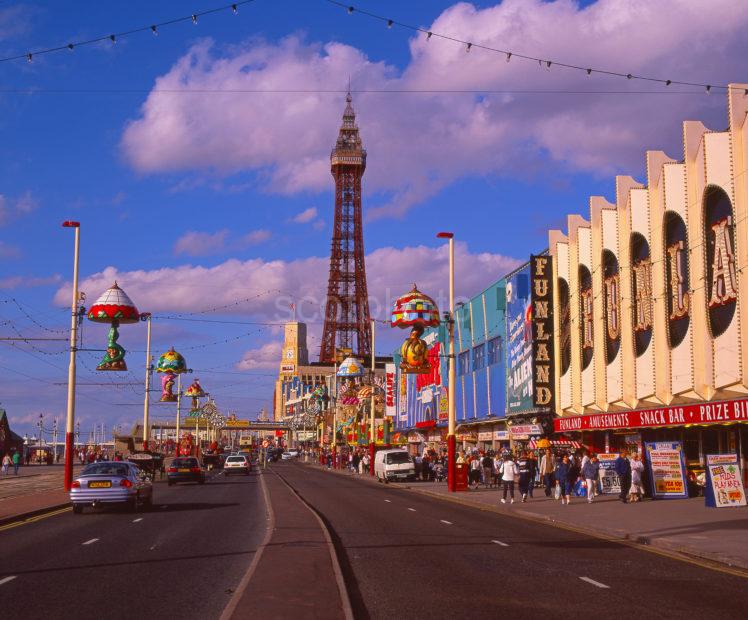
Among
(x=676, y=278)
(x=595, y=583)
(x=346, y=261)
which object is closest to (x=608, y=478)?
Answer: (x=676, y=278)

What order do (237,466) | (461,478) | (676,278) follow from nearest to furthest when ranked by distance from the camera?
(676,278) → (461,478) → (237,466)

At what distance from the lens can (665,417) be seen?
32.0 m

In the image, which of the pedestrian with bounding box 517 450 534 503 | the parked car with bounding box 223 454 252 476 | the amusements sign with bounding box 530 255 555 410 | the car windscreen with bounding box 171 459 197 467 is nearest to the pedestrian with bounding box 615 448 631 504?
the pedestrian with bounding box 517 450 534 503

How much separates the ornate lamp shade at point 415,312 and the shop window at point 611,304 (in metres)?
7.28

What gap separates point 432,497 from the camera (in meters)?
38.5

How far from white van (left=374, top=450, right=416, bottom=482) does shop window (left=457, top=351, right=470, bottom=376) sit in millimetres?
10527

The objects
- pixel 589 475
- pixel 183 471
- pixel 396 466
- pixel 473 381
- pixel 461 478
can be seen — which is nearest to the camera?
pixel 589 475

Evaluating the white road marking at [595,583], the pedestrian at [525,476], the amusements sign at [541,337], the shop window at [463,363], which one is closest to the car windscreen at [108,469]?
the pedestrian at [525,476]

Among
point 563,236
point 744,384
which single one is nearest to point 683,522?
point 744,384

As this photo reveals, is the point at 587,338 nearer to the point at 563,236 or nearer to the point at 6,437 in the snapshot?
the point at 563,236

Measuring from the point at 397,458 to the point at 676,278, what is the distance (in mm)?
23931

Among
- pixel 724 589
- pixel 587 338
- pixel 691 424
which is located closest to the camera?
pixel 724 589

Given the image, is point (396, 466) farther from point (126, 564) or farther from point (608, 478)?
point (126, 564)

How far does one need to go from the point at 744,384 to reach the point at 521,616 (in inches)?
790
